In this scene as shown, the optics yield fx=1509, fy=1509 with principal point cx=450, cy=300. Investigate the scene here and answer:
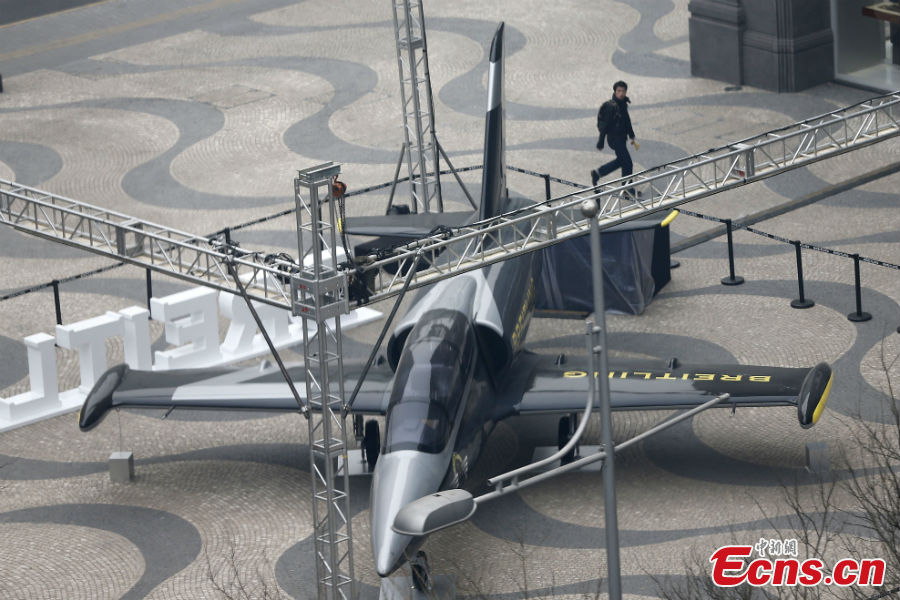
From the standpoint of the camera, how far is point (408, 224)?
81.4 ft

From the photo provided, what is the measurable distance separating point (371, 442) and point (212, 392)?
237cm

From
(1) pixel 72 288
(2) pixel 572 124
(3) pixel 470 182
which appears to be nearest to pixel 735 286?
(3) pixel 470 182

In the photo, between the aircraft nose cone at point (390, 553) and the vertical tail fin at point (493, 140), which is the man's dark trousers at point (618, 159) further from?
the aircraft nose cone at point (390, 553)

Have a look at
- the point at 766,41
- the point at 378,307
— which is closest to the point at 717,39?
the point at 766,41

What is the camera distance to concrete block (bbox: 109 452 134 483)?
840 inches

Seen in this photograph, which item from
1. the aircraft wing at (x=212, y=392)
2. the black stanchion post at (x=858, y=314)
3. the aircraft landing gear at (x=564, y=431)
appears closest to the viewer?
the aircraft wing at (x=212, y=392)

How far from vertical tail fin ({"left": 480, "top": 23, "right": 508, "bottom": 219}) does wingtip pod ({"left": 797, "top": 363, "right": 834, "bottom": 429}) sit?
5.80 meters

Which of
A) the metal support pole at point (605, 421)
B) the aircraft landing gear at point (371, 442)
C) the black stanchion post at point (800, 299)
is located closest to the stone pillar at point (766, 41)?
the black stanchion post at point (800, 299)

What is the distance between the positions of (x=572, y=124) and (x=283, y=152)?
669cm

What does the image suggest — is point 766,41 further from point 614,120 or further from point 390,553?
point 390,553

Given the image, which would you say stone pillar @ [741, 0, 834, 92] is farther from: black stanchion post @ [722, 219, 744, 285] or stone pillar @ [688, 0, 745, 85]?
black stanchion post @ [722, 219, 744, 285]

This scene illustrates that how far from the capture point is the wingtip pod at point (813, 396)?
19406mm

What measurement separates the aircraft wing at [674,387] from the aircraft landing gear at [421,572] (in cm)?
299

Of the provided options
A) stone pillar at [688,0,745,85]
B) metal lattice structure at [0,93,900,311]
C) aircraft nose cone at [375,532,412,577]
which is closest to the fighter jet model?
aircraft nose cone at [375,532,412,577]
